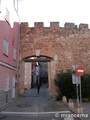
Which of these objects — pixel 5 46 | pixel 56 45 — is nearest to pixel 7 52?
pixel 5 46

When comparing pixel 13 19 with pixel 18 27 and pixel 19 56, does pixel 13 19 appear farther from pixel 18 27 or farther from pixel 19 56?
pixel 19 56

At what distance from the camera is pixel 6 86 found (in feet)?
55.6

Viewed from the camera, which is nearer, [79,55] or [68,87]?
[68,87]

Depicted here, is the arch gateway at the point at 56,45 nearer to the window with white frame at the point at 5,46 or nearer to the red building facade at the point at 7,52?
the red building facade at the point at 7,52

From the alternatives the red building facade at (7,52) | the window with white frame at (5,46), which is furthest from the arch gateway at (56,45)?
the window with white frame at (5,46)

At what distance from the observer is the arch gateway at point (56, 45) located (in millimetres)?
21562

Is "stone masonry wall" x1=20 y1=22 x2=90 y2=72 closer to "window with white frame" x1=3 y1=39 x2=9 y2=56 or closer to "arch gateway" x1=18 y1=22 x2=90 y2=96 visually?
"arch gateway" x1=18 y1=22 x2=90 y2=96

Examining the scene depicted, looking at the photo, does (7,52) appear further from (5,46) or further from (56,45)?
(56,45)

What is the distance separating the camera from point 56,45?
71.4ft

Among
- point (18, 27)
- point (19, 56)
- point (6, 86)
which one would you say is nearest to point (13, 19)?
point (18, 27)

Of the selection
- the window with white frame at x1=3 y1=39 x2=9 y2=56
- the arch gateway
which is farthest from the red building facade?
the arch gateway

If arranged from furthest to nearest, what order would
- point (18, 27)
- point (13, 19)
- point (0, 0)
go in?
1. point (18, 27)
2. point (13, 19)
3. point (0, 0)

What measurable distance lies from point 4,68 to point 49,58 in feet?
21.9

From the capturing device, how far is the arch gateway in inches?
849
